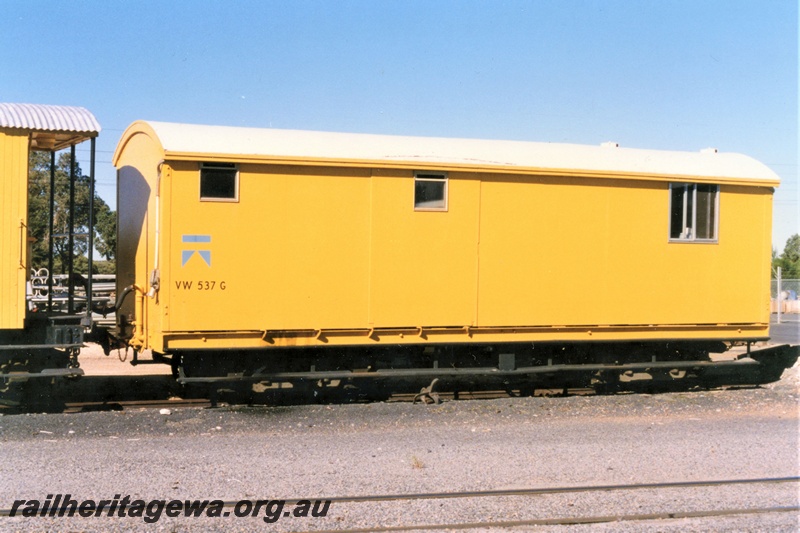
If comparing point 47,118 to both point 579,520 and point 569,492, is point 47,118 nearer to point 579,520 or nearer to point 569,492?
point 569,492

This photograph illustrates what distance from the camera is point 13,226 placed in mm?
8773

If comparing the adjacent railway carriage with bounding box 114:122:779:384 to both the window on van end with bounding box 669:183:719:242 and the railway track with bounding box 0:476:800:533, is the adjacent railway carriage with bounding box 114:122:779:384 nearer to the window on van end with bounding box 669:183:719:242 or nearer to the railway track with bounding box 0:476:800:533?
the window on van end with bounding box 669:183:719:242

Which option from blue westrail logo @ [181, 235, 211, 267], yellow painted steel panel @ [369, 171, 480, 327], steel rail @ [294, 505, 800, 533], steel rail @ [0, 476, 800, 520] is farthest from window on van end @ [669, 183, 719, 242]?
blue westrail logo @ [181, 235, 211, 267]

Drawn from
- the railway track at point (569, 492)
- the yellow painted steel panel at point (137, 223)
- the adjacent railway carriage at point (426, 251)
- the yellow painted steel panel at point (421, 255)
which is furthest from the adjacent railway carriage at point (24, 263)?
the railway track at point (569, 492)

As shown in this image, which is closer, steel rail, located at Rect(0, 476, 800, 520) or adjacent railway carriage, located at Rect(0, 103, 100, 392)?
steel rail, located at Rect(0, 476, 800, 520)

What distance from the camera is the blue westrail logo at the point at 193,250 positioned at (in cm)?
908

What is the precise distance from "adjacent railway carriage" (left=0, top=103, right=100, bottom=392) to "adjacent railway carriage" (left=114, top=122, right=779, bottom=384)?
0.87 meters

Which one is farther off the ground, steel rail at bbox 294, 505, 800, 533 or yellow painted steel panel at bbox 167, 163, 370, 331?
yellow painted steel panel at bbox 167, 163, 370, 331

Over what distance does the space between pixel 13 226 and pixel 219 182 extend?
232 centimetres

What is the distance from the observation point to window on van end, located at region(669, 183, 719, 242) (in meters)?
10.9

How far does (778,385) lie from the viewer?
1248cm

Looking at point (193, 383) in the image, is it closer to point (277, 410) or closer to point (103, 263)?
point (277, 410)

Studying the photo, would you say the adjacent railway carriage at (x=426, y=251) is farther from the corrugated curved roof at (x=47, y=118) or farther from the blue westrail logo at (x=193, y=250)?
the corrugated curved roof at (x=47, y=118)

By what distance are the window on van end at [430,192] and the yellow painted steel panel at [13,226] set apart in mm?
4557
